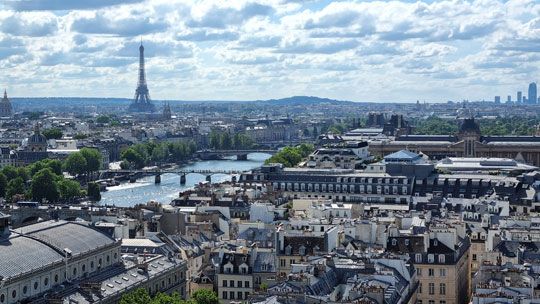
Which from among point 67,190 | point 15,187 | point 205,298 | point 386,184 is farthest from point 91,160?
point 205,298

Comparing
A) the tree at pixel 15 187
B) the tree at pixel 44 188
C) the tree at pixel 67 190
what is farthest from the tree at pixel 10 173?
the tree at pixel 44 188

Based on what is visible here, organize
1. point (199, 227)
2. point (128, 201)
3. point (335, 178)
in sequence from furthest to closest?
point (128, 201) → point (335, 178) → point (199, 227)

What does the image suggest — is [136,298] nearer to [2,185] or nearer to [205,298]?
[205,298]

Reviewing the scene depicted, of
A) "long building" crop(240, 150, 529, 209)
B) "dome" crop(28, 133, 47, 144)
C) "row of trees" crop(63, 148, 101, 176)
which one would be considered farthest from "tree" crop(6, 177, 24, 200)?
"dome" crop(28, 133, 47, 144)

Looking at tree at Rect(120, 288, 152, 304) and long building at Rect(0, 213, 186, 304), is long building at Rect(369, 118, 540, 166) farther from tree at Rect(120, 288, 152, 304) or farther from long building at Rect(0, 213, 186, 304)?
tree at Rect(120, 288, 152, 304)

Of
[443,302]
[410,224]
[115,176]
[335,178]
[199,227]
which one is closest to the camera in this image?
[443,302]

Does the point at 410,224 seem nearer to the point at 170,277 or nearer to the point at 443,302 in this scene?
the point at 443,302

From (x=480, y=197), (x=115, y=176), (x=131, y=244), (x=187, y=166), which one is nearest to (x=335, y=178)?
(x=480, y=197)
